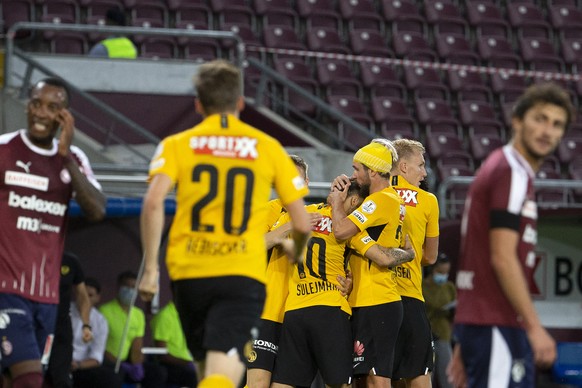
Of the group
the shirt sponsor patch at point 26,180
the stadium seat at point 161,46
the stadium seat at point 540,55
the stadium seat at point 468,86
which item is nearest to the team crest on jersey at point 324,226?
the shirt sponsor patch at point 26,180

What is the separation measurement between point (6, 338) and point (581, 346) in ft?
28.1

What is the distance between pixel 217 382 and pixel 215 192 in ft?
2.98

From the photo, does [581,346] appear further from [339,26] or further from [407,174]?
[339,26]

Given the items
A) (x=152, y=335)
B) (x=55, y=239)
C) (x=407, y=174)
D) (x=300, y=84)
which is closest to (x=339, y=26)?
(x=300, y=84)

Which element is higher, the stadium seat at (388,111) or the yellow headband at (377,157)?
the stadium seat at (388,111)

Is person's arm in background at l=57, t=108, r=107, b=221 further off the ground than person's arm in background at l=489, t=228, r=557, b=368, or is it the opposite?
person's arm in background at l=57, t=108, r=107, b=221

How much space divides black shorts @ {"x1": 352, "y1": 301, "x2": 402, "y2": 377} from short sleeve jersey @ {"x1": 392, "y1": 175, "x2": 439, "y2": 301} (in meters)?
0.38

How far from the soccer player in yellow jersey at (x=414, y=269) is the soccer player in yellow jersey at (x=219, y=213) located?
312cm

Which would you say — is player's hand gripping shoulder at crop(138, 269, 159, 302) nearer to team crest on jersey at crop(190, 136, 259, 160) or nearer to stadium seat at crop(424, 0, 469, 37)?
team crest on jersey at crop(190, 136, 259, 160)

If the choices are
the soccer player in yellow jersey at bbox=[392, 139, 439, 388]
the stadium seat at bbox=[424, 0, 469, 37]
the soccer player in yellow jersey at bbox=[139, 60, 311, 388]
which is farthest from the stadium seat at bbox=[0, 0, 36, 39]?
the soccer player in yellow jersey at bbox=[139, 60, 311, 388]

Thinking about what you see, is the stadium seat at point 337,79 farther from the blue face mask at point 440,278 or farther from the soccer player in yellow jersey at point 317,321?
the soccer player in yellow jersey at point 317,321

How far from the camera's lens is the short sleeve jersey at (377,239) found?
344 inches

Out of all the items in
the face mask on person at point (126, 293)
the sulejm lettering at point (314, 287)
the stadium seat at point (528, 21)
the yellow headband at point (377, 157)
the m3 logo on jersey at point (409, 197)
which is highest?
A: the stadium seat at point (528, 21)

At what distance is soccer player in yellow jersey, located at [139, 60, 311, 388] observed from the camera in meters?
6.14
